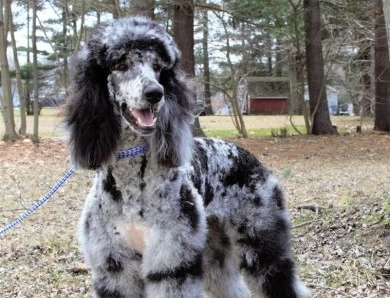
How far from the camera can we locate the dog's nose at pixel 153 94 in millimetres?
2439

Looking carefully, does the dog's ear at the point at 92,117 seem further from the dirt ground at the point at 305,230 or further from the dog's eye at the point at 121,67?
the dirt ground at the point at 305,230

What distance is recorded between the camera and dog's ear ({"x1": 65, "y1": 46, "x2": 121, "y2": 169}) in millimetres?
2641

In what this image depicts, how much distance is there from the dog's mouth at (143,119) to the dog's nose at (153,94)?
59mm

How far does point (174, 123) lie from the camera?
272 cm

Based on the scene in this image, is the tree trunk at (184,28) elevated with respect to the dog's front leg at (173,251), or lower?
elevated

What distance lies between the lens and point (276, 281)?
3.21 metres

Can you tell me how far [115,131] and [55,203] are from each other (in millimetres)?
4652

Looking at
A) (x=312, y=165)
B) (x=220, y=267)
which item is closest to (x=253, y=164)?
(x=220, y=267)

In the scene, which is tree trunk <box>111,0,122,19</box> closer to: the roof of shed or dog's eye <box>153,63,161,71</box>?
dog's eye <box>153,63,161,71</box>

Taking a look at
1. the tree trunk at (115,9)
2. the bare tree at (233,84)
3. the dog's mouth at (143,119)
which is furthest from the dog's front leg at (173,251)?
the bare tree at (233,84)

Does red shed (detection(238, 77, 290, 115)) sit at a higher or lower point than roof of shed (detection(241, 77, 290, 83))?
lower

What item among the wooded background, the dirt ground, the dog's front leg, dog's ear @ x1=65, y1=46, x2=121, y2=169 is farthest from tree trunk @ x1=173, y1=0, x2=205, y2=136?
the dog's front leg

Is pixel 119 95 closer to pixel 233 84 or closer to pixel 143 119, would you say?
pixel 143 119

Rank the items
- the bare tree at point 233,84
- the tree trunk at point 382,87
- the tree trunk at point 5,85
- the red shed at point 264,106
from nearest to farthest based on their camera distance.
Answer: the tree trunk at point 5,85 < the bare tree at point 233,84 < the tree trunk at point 382,87 < the red shed at point 264,106
